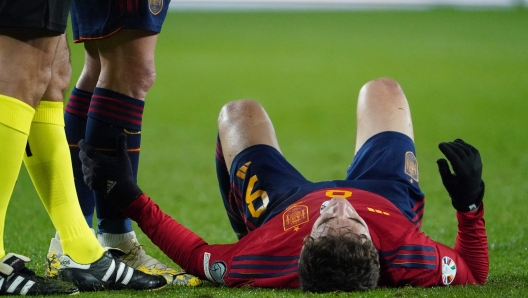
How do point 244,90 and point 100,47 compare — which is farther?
point 244,90

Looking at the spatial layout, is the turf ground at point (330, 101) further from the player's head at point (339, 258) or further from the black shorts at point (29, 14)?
the black shorts at point (29, 14)

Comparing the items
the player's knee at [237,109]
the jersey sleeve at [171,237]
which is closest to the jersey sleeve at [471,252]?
the jersey sleeve at [171,237]

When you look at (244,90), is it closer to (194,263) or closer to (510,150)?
(510,150)

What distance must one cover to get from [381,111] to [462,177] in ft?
2.24

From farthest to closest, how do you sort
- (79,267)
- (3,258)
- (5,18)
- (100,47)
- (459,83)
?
(459,83) < (100,47) < (79,267) < (3,258) < (5,18)

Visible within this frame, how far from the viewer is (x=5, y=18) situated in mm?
2133

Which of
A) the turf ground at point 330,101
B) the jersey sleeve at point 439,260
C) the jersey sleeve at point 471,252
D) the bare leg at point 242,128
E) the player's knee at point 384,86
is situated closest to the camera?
the jersey sleeve at point 439,260

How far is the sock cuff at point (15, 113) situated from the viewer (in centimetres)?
220

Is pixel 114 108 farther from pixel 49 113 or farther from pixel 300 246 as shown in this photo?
pixel 300 246

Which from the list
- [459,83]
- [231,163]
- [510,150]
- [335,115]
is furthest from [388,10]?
[231,163]

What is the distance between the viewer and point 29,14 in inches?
84.4

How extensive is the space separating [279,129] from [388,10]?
48.7 ft

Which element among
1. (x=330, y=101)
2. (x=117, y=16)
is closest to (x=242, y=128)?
(x=117, y=16)

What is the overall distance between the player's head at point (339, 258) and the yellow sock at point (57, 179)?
0.65 meters
